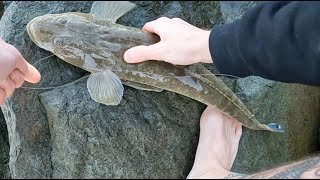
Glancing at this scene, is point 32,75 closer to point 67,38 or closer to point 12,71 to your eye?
point 12,71

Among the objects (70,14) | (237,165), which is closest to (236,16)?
(237,165)

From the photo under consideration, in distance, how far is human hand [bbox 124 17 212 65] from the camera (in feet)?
5.92

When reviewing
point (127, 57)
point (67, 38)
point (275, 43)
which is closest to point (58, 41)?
point (67, 38)

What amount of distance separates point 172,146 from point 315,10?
0.83 metres

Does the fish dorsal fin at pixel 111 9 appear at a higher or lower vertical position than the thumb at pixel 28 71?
higher

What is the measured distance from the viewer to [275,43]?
4.96 ft

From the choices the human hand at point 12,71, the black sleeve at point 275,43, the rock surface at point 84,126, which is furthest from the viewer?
the rock surface at point 84,126

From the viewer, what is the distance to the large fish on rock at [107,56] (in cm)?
186

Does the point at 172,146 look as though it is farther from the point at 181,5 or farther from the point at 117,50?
the point at 181,5

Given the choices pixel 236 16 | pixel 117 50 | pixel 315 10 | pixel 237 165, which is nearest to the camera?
pixel 315 10

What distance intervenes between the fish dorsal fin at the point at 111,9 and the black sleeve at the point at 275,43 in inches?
18.8

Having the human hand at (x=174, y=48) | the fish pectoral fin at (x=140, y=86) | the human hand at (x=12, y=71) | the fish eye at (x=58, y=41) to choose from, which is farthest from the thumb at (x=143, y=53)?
the human hand at (x=12, y=71)

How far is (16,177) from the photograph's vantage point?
193 cm

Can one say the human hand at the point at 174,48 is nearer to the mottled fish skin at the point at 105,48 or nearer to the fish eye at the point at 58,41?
the mottled fish skin at the point at 105,48
